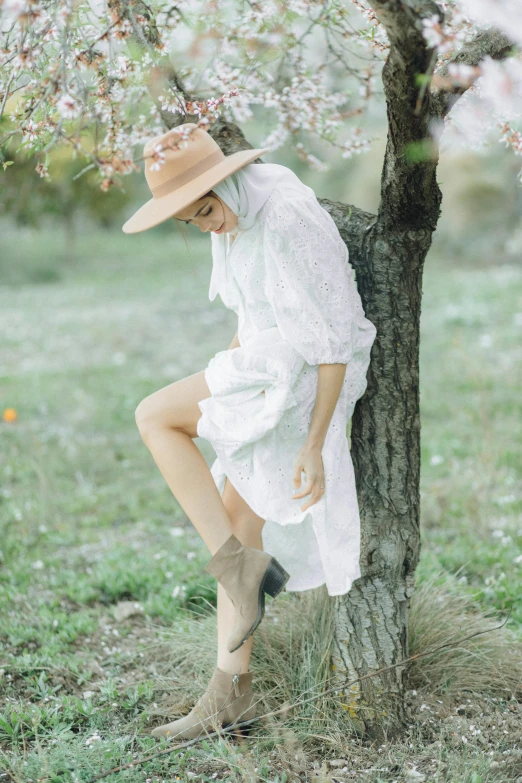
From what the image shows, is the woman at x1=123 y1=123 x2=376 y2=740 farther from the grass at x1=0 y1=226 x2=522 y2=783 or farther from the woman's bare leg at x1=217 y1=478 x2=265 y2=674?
the grass at x1=0 y1=226 x2=522 y2=783

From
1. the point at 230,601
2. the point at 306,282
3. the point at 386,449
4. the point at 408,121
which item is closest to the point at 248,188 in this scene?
the point at 306,282

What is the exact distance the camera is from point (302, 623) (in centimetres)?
288

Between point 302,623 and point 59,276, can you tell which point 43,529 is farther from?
point 59,276

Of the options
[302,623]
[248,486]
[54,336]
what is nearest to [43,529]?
[302,623]

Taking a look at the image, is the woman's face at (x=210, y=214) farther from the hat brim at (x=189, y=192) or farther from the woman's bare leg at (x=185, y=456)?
the woman's bare leg at (x=185, y=456)

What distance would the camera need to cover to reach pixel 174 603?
3432 mm

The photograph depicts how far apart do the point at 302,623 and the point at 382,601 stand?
42cm

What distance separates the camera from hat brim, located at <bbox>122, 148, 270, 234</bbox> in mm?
2195

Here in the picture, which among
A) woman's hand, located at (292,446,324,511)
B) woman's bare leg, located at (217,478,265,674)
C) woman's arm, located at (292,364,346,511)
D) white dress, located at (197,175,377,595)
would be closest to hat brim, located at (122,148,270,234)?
white dress, located at (197,175,377,595)

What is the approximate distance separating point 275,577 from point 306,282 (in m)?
0.94

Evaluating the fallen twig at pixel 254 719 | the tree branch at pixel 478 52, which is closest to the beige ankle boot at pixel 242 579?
the fallen twig at pixel 254 719

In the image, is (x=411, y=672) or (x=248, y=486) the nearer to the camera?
(x=248, y=486)

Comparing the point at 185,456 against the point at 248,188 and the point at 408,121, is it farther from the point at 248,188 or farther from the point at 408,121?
the point at 408,121

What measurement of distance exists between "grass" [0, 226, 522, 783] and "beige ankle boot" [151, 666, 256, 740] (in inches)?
2.6
